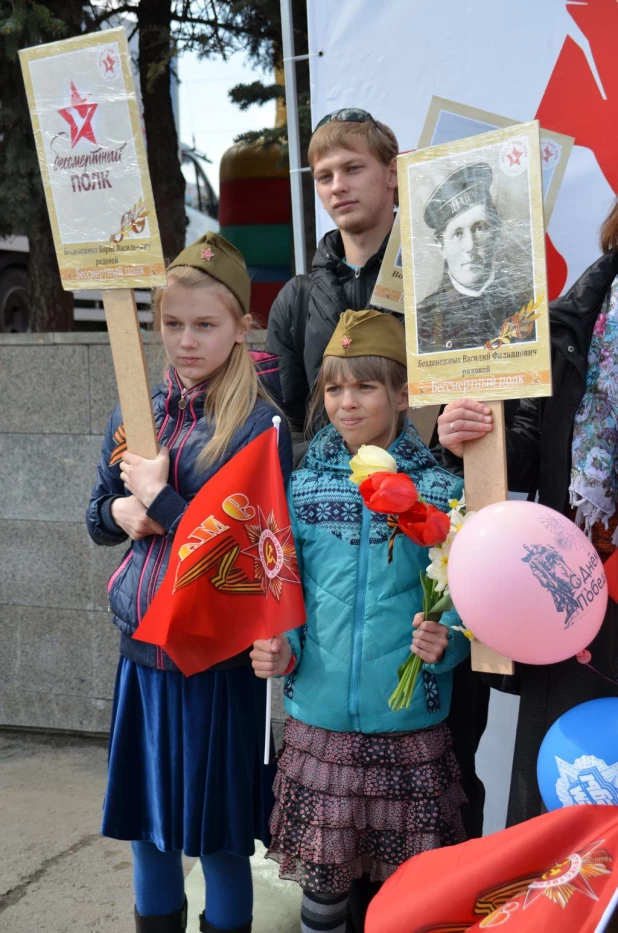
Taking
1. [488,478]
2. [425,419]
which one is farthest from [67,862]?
[488,478]

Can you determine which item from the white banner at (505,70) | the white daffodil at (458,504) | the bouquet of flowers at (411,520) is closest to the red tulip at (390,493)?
the bouquet of flowers at (411,520)

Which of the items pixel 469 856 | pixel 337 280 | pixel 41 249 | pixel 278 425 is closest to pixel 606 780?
pixel 469 856

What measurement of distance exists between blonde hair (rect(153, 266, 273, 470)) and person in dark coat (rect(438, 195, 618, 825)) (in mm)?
553

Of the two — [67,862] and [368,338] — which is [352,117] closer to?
[368,338]

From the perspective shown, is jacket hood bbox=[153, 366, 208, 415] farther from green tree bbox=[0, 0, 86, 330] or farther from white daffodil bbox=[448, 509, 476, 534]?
green tree bbox=[0, 0, 86, 330]

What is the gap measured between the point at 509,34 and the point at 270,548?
68.6 inches

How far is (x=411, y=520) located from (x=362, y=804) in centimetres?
64

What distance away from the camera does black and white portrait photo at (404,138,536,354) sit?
1.79 metres

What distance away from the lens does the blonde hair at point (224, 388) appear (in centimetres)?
223

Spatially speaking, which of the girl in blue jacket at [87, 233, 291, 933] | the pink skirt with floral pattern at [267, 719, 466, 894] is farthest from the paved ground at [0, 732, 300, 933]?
the pink skirt with floral pattern at [267, 719, 466, 894]

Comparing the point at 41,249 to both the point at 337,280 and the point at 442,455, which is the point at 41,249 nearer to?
the point at 337,280

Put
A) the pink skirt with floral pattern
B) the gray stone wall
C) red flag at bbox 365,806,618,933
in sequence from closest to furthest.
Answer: red flag at bbox 365,806,618,933 < the pink skirt with floral pattern < the gray stone wall

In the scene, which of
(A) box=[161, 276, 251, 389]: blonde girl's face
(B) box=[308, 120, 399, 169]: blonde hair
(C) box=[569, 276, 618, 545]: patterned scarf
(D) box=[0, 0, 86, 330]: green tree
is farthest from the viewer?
(D) box=[0, 0, 86, 330]: green tree

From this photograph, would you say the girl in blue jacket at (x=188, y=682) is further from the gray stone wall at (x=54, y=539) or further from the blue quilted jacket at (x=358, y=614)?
the gray stone wall at (x=54, y=539)
